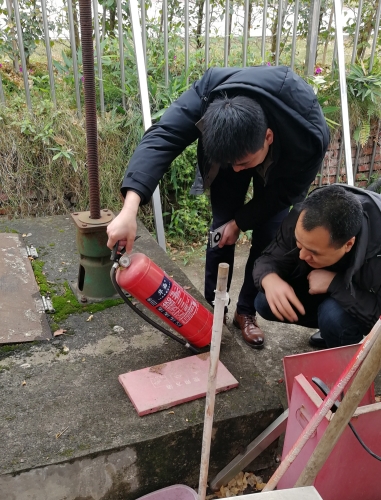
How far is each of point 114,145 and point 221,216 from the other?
1.74 m

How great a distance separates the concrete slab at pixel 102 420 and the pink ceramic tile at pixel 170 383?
0.03 meters

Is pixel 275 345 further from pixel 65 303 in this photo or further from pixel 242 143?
pixel 242 143

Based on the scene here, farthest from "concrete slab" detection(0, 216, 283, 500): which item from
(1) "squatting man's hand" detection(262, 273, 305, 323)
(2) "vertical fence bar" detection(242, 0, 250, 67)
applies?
(2) "vertical fence bar" detection(242, 0, 250, 67)

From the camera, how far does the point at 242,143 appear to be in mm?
1626

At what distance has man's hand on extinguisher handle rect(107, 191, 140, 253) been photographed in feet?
5.80

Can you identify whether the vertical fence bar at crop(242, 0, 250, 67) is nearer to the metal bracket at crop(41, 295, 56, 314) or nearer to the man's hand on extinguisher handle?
the man's hand on extinguisher handle

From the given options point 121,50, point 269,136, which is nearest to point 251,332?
point 269,136

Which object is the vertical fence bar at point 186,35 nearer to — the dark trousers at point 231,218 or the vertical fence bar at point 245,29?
the vertical fence bar at point 245,29

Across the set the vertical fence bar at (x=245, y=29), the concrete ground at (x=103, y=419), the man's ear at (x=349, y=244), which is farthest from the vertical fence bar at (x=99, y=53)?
the man's ear at (x=349, y=244)

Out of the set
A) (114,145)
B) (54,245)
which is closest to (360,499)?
(54,245)

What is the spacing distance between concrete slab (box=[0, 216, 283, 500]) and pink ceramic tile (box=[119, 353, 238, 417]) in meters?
0.03

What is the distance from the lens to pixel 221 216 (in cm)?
248

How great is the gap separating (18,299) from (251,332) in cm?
125

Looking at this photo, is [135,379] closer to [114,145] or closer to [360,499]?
[360,499]
